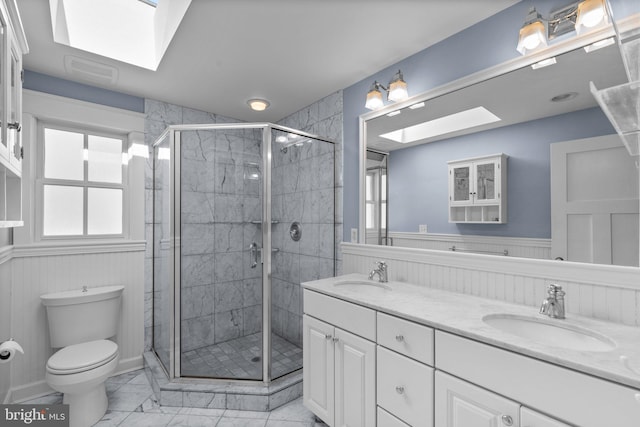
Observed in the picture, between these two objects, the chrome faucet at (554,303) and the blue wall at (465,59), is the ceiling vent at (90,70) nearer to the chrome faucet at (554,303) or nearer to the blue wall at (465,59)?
the blue wall at (465,59)

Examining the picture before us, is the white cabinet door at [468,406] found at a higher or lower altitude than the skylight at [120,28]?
lower

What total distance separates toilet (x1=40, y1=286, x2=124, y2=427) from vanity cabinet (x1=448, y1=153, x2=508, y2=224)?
229 cm

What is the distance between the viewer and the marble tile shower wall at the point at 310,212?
91.6 inches

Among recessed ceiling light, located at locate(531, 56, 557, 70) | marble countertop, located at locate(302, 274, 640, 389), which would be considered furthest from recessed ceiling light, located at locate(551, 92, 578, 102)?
marble countertop, located at locate(302, 274, 640, 389)

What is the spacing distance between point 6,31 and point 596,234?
96.7 inches

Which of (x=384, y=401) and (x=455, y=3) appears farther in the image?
(x=455, y=3)

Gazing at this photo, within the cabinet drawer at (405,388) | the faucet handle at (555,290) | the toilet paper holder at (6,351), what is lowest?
the cabinet drawer at (405,388)

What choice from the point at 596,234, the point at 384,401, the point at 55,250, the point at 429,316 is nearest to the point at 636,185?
the point at 596,234

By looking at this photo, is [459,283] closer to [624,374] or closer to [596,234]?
[596,234]

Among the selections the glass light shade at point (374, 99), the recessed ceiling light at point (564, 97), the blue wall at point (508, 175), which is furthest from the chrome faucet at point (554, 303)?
the glass light shade at point (374, 99)

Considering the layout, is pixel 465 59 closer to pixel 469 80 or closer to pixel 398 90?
pixel 469 80

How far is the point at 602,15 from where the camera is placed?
1.18 m

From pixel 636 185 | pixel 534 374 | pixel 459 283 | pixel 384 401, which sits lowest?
pixel 384 401

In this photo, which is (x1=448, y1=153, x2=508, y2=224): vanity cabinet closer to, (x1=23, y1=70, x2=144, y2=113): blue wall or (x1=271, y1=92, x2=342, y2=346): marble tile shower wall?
(x1=271, y1=92, x2=342, y2=346): marble tile shower wall
